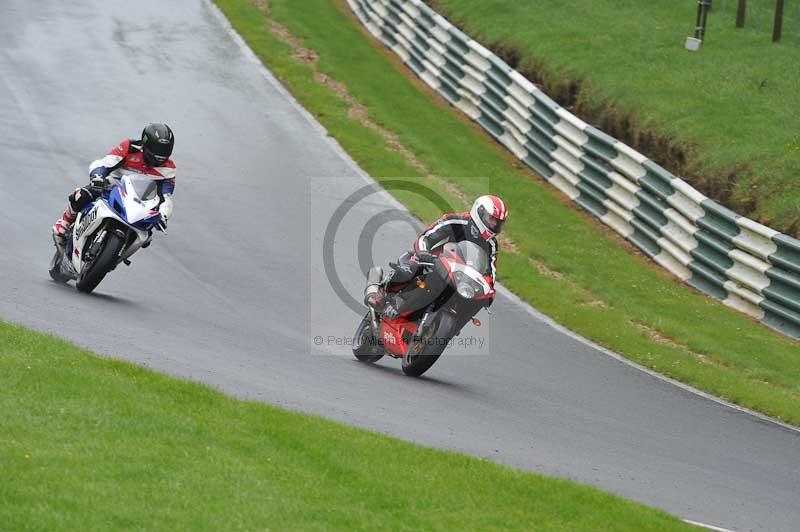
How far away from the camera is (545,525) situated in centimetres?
779

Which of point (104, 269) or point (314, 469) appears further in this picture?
point (104, 269)

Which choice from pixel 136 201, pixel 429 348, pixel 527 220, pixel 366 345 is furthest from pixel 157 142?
pixel 527 220

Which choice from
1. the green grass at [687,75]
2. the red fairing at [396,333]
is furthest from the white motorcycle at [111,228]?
the green grass at [687,75]

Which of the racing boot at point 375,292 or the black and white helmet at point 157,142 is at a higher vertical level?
the black and white helmet at point 157,142

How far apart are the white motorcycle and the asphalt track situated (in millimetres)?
309

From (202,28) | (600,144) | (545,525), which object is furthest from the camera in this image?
(202,28)

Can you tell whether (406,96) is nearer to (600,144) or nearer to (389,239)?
(600,144)

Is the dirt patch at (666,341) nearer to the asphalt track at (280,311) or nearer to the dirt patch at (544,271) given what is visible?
the asphalt track at (280,311)

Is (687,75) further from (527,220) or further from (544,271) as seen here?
(544,271)

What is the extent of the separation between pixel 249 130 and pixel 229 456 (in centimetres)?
1427

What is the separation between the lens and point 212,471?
7.54m

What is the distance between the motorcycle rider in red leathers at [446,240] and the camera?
11492mm

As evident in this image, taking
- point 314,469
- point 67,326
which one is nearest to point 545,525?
point 314,469

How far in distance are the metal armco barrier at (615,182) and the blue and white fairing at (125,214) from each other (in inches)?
315
